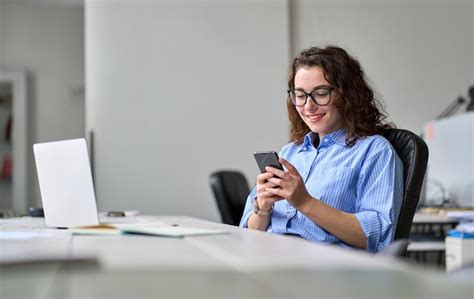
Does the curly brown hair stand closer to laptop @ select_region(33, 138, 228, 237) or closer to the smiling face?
the smiling face

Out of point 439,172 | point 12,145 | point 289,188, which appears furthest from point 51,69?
point 289,188

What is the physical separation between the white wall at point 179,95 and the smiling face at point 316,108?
8.63 feet

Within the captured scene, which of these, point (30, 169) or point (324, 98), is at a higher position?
point (324, 98)

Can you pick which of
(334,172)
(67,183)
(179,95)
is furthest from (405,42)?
(67,183)

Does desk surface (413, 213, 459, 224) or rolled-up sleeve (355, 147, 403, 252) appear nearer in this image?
rolled-up sleeve (355, 147, 403, 252)

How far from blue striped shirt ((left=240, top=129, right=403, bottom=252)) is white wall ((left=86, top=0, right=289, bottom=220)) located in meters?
2.55

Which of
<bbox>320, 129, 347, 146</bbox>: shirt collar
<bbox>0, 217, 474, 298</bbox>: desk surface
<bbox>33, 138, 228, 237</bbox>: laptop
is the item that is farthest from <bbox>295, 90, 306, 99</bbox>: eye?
<bbox>0, 217, 474, 298</bbox>: desk surface

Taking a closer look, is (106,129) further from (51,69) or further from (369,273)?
(369,273)

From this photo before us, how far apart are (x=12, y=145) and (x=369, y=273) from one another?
19.3 ft

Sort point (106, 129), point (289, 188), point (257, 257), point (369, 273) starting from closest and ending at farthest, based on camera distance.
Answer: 1. point (369, 273)
2. point (257, 257)
3. point (289, 188)
4. point (106, 129)

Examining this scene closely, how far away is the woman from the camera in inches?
67.5

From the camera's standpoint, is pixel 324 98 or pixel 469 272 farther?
pixel 324 98

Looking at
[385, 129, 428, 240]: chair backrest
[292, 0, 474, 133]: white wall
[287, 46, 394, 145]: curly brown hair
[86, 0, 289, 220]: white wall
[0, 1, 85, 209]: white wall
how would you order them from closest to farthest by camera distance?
[385, 129, 428, 240]: chair backrest < [287, 46, 394, 145]: curly brown hair < [86, 0, 289, 220]: white wall < [292, 0, 474, 133]: white wall < [0, 1, 85, 209]: white wall

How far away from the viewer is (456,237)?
2.89 m
